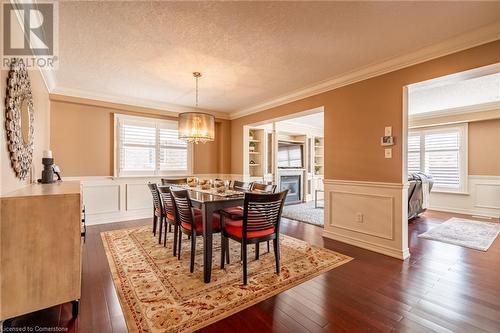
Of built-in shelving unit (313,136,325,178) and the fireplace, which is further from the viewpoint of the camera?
built-in shelving unit (313,136,325,178)

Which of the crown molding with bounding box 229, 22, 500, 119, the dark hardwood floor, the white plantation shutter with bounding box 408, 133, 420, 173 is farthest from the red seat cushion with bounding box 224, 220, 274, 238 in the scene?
the white plantation shutter with bounding box 408, 133, 420, 173

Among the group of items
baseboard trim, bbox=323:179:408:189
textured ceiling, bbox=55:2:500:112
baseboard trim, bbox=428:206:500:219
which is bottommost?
baseboard trim, bbox=428:206:500:219

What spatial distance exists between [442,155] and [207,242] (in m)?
6.77

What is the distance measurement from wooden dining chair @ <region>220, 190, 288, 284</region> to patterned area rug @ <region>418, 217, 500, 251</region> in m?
2.99

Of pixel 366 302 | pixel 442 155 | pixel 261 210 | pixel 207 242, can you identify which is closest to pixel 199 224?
pixel 207 242

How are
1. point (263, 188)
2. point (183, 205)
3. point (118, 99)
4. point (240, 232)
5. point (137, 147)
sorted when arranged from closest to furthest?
point (240, 232)
point (183, 205)
point (263, 188)
point (118, 99)
point (137, 147)

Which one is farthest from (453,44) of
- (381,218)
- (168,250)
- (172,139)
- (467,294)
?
(172,139)

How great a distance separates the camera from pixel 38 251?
163 cm

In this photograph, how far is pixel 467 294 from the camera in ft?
7.03

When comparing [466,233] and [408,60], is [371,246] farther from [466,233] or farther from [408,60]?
[408,60]

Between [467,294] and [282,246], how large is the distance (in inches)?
77.0

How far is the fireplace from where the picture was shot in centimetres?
698

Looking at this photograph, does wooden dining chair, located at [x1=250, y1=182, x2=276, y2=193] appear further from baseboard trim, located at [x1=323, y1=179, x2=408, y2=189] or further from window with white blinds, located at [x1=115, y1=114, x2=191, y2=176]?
window with white blinds, located at [x1=115, y1=114, x2=191, y2=176]

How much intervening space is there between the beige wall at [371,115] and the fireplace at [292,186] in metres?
3.05
